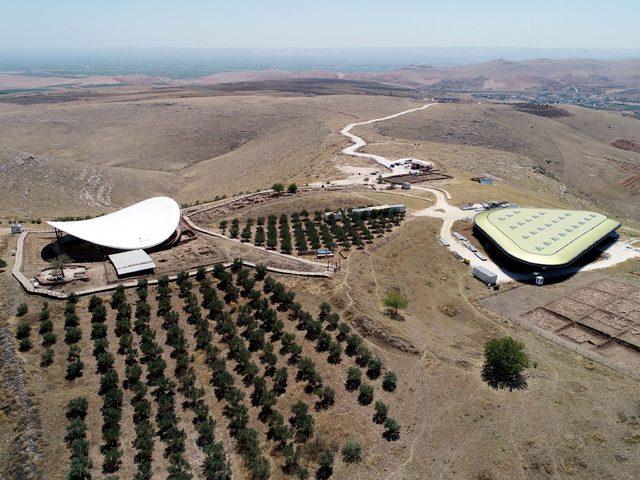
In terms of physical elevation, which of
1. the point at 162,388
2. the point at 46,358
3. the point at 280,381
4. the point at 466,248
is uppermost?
the point at 46,358

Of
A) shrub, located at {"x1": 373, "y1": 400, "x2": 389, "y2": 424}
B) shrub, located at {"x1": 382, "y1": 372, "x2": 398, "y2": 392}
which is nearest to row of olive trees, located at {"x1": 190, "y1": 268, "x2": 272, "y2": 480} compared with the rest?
shrub, located at {"x1": 373, "y1": 400, "x2": 389, "y2": 424}

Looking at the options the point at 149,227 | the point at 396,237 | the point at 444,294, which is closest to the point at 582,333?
the point at 444,294

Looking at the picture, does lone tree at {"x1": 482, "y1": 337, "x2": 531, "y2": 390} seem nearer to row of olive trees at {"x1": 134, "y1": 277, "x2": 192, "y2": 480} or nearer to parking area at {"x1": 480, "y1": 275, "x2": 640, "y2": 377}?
parking area at {"x1": 480, "y1": 275, "x2": 640, "y2": 377}

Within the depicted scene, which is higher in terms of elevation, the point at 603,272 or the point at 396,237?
the point at 396,237

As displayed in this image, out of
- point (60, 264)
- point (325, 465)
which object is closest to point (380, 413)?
point (325, 465)

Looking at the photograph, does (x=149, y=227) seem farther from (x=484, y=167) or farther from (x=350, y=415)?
(x=484, y=167)

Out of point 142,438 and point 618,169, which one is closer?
point 142,438

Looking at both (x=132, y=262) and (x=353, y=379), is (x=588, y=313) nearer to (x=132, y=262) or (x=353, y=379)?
(x=353, y=379)
